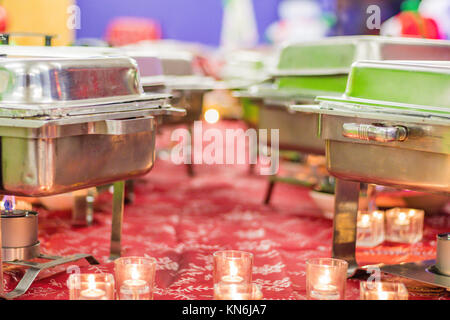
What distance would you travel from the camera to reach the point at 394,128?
213 centimetres

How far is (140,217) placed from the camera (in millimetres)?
3646

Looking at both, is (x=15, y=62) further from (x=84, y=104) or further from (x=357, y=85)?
(x=357, y=85)

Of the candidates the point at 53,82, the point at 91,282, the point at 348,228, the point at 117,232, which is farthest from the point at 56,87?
the point at 348,228

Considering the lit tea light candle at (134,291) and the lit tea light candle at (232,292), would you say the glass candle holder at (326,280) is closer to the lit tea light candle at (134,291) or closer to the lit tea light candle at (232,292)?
the lit tea light candle at (232,292)

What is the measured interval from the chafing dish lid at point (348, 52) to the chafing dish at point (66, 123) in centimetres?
123

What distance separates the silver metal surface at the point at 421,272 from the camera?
7.54 feet

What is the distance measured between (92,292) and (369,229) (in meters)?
1.52

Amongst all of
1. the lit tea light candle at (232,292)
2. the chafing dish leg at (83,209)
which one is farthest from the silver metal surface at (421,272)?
the chafing dish leg at (83,209)

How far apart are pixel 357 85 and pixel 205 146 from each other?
431cm

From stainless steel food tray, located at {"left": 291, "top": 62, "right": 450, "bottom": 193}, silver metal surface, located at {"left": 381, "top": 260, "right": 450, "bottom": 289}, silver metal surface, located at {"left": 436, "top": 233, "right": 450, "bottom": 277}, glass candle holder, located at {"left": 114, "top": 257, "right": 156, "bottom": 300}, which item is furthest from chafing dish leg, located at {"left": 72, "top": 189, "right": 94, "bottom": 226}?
silver metal surface, located at {"left": 436, "top": 233, "right": 450, "bottom": 277}

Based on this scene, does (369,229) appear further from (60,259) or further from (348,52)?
(60,259)

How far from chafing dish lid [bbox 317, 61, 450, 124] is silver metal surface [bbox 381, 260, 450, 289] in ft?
1.95

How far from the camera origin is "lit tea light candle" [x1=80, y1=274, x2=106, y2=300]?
6.22ft
